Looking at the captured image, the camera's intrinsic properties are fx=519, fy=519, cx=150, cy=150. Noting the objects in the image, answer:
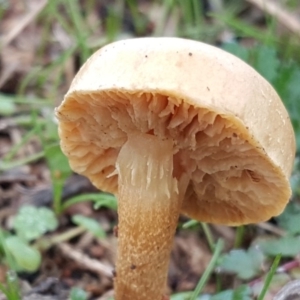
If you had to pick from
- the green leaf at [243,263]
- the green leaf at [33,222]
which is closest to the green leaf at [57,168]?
the green leaf at [33,222]

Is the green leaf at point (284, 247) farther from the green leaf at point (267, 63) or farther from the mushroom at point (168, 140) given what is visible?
the green leaf at point (267, 63)

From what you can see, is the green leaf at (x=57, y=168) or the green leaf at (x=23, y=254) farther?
the green leaf at (x=57, y=168)

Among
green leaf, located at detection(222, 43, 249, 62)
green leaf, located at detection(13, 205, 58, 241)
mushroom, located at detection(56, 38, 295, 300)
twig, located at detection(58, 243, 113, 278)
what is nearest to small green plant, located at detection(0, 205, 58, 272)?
green leaf, located at detection(13, 205, 58, 241)

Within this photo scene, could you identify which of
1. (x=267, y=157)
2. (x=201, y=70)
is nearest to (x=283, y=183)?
(x=267, y=157)

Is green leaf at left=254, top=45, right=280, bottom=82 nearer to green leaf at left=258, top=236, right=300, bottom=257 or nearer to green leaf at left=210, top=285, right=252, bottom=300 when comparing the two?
green leaf at left=258, top=236, right=300, bottom=257

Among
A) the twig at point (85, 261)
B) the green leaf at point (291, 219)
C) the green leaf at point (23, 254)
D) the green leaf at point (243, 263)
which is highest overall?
the green leaf at point (291, 219)

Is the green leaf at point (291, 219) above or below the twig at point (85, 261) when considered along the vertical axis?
above
